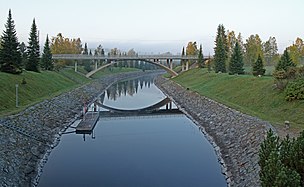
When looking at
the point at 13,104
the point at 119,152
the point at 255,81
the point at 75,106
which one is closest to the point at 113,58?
the point at 75,106

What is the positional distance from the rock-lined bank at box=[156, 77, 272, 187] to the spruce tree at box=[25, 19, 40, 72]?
2554cm

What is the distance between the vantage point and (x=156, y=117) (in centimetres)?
3300

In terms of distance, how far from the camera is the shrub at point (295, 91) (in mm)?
22372

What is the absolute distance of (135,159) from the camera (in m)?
18.3

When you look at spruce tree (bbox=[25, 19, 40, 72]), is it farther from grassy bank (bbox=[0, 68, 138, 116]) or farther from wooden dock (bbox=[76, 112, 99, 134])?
wooden dock (bbox=[76, 112, 99, 134])

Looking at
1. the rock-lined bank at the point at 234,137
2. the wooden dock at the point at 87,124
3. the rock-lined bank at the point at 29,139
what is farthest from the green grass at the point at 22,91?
the rock-lined bank at the point at 234,137

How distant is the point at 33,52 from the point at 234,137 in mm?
35980

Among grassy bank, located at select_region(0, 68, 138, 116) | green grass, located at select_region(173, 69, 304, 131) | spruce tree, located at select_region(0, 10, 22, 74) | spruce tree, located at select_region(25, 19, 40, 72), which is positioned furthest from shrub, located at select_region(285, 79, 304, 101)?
spruce tree, located at select_region(25, 19, 40, 72)

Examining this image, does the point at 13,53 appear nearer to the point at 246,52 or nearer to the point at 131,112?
the point at 131,112

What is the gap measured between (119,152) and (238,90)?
18.3 metres

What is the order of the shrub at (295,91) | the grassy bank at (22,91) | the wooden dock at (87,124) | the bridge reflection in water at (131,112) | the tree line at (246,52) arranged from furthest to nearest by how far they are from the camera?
the tree line at (246,52) → the bridge reflection in water at (131,112) → the wooden dock at (87,124) → the grassy bank at (22,91) → the shrub at (295,91)

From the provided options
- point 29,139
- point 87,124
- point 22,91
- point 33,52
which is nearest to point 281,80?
point 87,124

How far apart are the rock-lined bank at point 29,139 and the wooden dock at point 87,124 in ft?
3.42

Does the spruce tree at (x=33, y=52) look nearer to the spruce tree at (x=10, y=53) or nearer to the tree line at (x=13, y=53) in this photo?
the tree line at (x=13, y=53)
